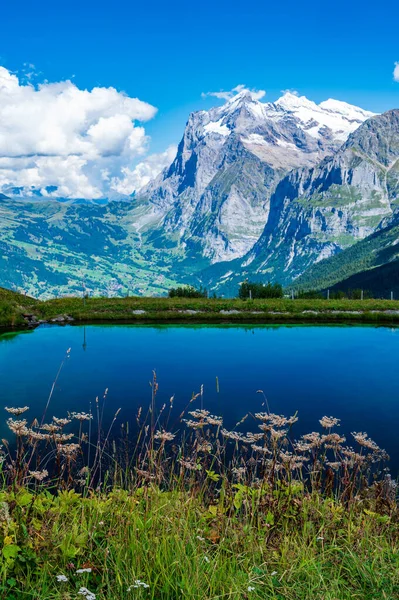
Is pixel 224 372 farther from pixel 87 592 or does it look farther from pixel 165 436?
pixel 87 592

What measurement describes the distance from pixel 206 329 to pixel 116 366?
20.2 m

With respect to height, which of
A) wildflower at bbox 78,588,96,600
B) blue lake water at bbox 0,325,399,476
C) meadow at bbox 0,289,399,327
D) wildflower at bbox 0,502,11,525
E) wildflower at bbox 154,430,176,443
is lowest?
blue lake water at bbox 0,325,399,476

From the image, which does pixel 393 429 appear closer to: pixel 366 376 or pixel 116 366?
pixel 366 376

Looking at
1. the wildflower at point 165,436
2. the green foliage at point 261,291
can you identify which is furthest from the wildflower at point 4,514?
the green foliage at point 261,291

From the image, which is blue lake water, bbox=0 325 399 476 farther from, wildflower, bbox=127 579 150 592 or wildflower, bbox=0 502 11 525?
wildflower, bbox=0 502 11 525

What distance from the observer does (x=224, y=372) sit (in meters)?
Result: 28.5

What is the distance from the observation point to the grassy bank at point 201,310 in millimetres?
56500

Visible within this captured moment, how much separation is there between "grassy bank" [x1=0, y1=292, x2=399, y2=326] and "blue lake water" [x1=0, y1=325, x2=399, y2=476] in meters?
8.54

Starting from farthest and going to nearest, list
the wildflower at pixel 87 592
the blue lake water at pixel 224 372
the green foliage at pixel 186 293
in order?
the green foliage at pixel 186 293
the blue lake water at pixel 224 372
the wildflower at pixel 87 592

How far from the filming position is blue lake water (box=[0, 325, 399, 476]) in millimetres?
21047

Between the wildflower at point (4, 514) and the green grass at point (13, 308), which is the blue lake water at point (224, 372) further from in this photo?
the wildflower at point (4, 514)

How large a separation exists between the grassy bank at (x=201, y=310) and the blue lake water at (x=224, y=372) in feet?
28.0

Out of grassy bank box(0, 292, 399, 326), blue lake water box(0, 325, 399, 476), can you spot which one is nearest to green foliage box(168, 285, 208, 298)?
grassy bank box(0, 292, 399, 326)

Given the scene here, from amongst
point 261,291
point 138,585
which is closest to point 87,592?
point 138,585
